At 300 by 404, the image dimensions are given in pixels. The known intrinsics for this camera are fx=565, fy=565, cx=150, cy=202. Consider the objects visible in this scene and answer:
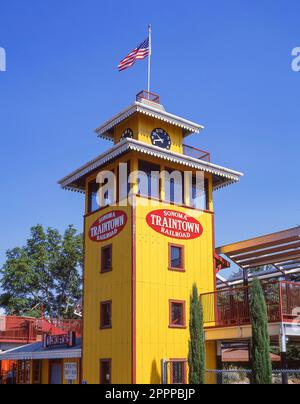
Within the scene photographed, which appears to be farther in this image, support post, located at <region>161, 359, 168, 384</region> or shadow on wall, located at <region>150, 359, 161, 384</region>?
shadow on wall, located at <region>150, 359, 161, 384</region>

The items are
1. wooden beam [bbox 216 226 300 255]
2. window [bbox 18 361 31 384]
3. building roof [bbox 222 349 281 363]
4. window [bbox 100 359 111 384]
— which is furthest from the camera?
building roof [bbox 222 349 281 363]

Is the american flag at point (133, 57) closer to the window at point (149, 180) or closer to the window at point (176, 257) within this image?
the window at point (149, 180)

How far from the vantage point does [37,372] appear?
31.2 m

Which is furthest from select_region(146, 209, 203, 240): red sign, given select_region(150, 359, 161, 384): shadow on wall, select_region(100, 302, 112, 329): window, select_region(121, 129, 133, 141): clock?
select_region(150, 359, 161, 384): shadow on wall

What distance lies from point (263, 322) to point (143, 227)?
22.5ft

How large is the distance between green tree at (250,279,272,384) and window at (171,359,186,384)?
15.7ft

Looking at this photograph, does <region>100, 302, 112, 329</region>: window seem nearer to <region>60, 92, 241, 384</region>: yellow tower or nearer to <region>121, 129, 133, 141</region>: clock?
<region>60, 92, 241, 384</region>: yellow tower

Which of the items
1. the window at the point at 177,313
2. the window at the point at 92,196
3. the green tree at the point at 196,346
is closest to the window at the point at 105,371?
the window at the point at 177,313

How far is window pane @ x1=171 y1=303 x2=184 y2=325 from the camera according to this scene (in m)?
24.3

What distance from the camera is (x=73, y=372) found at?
68.2ft

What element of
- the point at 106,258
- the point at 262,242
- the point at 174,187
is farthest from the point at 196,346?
the point at 174,187
